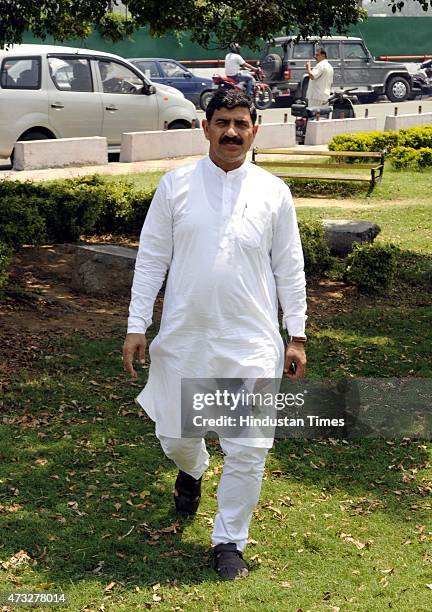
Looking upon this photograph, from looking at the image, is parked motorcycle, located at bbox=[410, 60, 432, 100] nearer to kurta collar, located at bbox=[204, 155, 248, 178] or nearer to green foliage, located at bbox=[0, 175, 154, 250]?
green foliage, located at bbox=[0, 175, 154, 250]

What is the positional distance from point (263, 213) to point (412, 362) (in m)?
3.44

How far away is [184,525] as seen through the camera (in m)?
5.32

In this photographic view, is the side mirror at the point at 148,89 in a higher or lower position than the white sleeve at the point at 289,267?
lower

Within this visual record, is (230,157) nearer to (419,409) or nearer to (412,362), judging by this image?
(419,409)

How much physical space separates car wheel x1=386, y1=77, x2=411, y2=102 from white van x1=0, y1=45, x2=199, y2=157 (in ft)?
47.9

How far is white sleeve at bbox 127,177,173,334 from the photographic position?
4.79 meters

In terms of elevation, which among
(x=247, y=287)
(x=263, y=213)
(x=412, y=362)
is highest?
(x=263, y=213)

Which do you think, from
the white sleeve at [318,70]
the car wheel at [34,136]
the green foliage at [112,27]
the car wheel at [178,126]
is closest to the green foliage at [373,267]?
the green foliage at [112,27]

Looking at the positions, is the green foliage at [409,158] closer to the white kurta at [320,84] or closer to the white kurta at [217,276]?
the white kurta at [320,84]

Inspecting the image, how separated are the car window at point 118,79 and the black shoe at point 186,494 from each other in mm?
12923

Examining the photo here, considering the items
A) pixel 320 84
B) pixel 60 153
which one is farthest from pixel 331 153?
pixel 320 84

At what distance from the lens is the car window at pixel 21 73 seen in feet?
53.5

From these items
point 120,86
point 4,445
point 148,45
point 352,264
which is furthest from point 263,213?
point 148,45

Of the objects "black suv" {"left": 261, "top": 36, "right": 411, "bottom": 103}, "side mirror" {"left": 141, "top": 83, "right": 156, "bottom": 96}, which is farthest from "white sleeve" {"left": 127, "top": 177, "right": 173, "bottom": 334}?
"black suv" {"left": 261, "top": 36, "right": 411, "bottom": 103}
